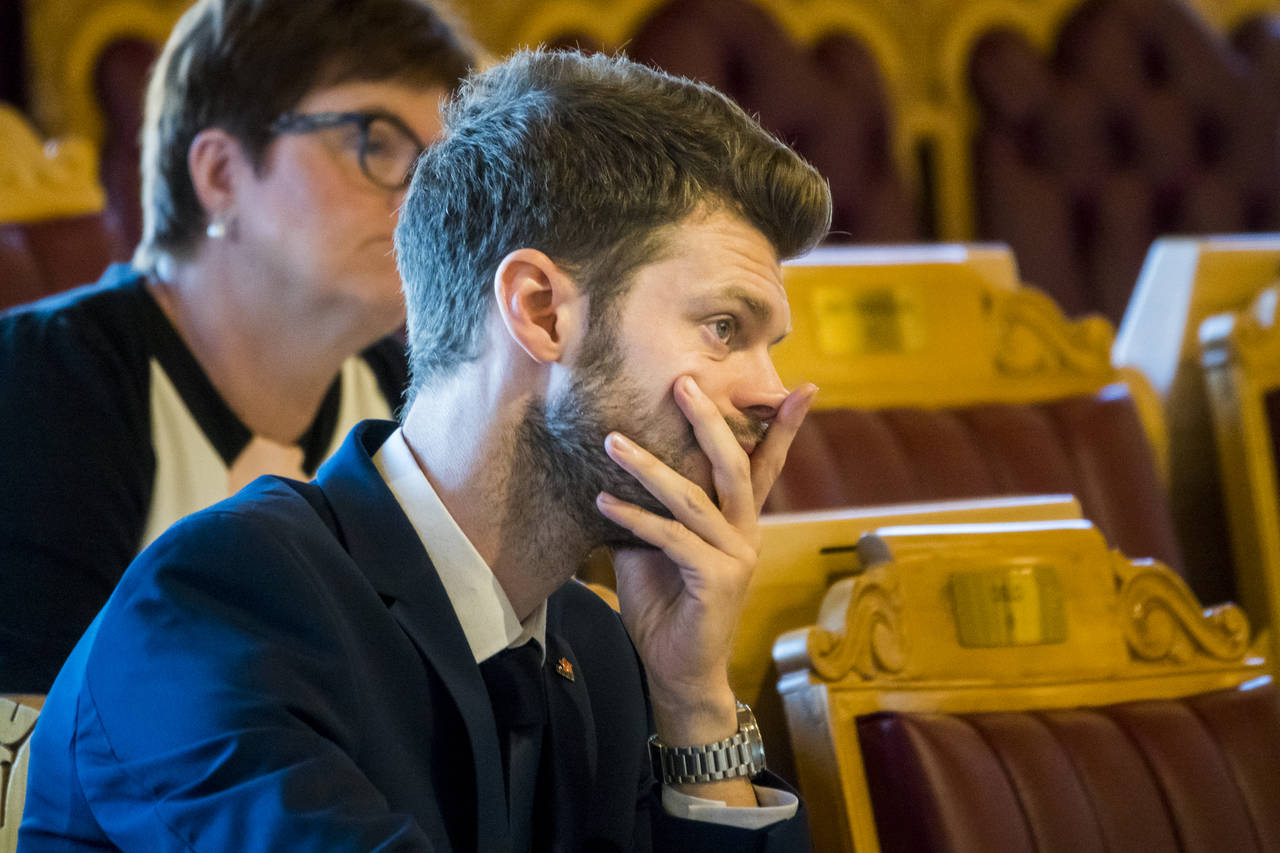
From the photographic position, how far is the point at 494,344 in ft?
2.11

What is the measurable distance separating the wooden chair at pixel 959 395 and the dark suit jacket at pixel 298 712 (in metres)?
0.56

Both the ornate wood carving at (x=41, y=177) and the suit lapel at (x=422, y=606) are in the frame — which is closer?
the suit lapel at (x=422, y=606)

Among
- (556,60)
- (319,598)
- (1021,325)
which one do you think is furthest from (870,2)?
(319,598)

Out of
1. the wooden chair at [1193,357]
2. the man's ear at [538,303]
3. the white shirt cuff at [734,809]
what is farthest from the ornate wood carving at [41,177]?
the wooden chair at [1193,357]

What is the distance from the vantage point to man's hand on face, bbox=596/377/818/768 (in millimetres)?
612

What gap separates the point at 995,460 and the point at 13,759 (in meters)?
0.84

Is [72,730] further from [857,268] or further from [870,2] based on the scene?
[870,2]

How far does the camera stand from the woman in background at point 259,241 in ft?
3.01

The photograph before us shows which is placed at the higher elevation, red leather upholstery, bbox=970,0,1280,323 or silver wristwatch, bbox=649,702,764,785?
red leather upholstery, bbox=970,0,1280,323

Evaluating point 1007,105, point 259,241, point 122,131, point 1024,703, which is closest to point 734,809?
point 1024,703

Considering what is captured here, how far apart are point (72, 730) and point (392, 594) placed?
13cm

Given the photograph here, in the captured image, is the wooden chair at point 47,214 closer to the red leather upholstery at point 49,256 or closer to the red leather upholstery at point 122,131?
the red leather upholstery at point 49,256

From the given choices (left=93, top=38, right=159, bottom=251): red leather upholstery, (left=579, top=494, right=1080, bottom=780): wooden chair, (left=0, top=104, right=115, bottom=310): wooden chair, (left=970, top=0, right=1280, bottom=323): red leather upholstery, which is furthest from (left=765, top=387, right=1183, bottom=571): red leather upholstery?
(left=93, top=38, right=159, bottom=251): red leather upholstery

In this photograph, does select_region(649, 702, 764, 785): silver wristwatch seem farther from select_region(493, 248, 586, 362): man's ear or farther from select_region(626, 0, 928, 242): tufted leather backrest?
select_region(626, 0, 928, 242): tufted leather backrest
